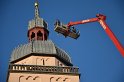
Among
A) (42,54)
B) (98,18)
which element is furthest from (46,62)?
(98,18)

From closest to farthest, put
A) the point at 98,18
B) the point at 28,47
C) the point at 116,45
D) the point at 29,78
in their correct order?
the point at 116,45, the point at 98,18, the point at 29,78, the point at 28,47

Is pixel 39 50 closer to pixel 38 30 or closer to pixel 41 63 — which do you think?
pixel 41 63

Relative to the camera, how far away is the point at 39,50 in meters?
59.6

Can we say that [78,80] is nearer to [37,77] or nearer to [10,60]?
[37,77]

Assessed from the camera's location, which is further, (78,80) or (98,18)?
(78,80)

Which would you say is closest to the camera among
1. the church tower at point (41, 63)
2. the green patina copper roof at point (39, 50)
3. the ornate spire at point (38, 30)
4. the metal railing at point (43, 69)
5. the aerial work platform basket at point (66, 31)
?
the aerial work platform basket at point (66, 31)

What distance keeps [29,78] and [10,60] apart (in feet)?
14.2

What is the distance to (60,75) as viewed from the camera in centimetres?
5709

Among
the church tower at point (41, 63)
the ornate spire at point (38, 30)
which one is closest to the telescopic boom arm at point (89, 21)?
the church tower at point (41, 63)

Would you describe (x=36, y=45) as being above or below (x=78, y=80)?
above

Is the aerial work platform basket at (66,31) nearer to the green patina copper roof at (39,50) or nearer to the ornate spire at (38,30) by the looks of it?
the green patina copper roof at (39,50)

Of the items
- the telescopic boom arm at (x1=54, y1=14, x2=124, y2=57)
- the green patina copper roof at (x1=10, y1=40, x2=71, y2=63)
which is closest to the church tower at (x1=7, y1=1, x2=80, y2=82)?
the green patina copper roof at (x1=10, y1=40, x2=71, y2=63)

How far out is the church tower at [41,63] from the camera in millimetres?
56469

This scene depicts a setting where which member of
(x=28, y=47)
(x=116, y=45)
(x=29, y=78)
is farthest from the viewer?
(x=28, y=47)
